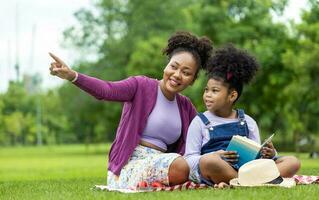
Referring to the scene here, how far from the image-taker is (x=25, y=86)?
7719cm

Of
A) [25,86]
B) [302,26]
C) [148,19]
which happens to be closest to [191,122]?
[302,26]

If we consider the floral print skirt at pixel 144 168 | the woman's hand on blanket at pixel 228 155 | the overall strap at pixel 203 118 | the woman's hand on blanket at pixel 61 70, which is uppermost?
the woman's hand on blanket at pixel 61 70

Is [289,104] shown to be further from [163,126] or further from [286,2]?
[163,126]

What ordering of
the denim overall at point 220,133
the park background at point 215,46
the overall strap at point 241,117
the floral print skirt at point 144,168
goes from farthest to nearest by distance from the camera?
the park background at point 215,46 → the overall strap at point 241,117 → the denim overall at point 220,133 → the floral print skirt at point 144,168

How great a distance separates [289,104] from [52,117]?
42117 mm

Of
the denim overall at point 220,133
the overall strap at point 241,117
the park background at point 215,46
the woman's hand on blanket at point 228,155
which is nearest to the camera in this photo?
the woman's hand on blanket at point 228,155

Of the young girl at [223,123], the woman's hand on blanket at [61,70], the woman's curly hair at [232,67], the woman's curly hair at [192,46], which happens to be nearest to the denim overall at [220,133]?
the young girl at [223,123]

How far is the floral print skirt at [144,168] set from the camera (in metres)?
5.80

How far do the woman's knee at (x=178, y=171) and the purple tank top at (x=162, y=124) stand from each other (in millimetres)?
469

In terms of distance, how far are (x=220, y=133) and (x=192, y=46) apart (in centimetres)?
90

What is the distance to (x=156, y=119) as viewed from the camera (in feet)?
20.0

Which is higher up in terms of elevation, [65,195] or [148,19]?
[148,19]

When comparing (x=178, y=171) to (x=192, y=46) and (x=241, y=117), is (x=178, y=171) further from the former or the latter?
(x=192, y=46)

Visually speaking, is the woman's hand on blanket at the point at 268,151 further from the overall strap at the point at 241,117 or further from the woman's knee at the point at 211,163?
the woman's knee at the point at 211,163
